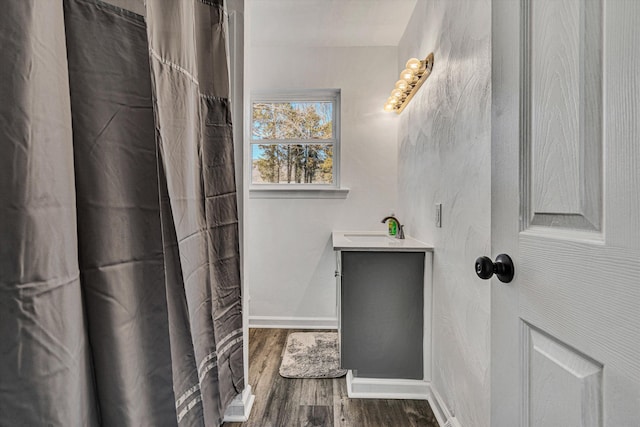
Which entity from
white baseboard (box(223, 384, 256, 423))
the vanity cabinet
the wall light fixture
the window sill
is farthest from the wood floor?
the wall light fixture

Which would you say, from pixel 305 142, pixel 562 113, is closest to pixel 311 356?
pixel 305 142

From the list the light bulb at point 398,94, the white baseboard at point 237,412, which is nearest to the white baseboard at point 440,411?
the white baseboard at point 237,412

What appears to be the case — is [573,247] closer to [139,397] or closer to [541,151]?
[541,151]

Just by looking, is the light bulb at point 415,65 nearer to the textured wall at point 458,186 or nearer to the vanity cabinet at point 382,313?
the textured wall at point 458,186

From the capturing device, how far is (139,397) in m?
0.73

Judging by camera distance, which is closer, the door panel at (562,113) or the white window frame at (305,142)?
the door panel at (562,113)

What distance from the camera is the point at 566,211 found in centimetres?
55

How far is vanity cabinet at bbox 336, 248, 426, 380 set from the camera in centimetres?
184

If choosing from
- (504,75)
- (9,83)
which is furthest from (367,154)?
(9,83)

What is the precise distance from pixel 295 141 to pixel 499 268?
248 centimetres

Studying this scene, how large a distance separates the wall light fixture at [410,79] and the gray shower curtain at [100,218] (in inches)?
52.2

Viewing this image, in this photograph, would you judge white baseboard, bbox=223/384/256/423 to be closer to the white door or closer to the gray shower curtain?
the gray shower curtain

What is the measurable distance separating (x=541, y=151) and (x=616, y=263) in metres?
0.25

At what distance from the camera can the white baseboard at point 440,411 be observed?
4.85ft
